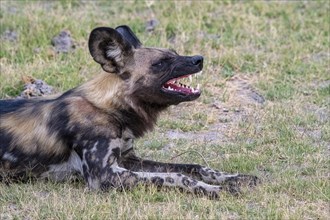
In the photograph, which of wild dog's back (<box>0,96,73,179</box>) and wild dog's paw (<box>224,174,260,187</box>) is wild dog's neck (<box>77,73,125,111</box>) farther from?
wild dog's paw (<box>224,174,260,187</box>)

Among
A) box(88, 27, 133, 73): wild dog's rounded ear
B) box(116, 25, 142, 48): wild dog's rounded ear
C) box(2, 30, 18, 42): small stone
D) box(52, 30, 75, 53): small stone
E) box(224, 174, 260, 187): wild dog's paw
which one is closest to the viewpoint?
box(224, 174, 260, 187): wild dog's paw

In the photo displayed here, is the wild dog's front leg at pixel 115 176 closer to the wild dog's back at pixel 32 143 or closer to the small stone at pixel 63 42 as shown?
the wild dog's back at pixel 32 143

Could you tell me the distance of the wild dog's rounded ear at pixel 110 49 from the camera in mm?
6145

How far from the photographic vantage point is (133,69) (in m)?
6.27

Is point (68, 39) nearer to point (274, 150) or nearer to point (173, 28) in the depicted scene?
point (173, 28)

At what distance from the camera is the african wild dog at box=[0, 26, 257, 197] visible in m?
6.11

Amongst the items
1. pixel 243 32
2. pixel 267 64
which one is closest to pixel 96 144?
pixel 267 64

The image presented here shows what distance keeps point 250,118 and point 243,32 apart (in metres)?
2.30

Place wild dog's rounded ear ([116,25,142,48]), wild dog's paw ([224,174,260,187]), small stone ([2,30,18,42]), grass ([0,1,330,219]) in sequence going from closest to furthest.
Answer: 1. grass ([0,1,330,219])
2. wild dog's paw ([224,174,260,187])
3. wild dog's rounded ear ([116,25,142,48])
4. small stone ([2,30,18,42])

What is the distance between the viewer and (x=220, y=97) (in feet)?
28.1

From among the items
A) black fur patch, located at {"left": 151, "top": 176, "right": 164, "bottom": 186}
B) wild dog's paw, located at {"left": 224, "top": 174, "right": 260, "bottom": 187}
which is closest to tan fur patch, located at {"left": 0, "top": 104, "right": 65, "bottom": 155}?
black fur patch, located at {"left": 151, "top": 176, "right": 164, "bottom": 186}

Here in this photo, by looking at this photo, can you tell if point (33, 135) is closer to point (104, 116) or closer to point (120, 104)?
point (104, 116)

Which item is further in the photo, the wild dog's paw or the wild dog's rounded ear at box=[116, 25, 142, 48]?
the wild dog's rounded ear at box=[116, 25, 142, 48]

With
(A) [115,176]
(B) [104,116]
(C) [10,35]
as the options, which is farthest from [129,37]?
(C) [10,35]
